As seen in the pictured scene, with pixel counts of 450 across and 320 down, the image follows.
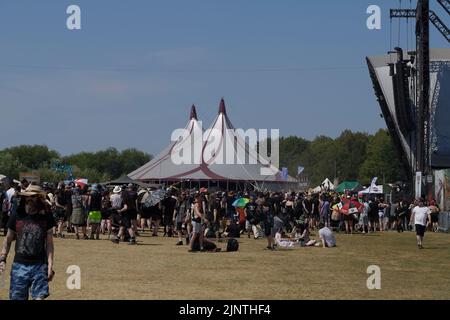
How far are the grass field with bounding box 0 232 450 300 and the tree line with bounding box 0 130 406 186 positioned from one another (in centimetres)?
7940

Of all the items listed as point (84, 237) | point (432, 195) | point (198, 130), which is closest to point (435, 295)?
point (84, 237)

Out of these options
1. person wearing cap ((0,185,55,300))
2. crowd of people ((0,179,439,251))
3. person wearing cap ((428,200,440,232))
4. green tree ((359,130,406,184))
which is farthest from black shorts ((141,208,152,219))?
green tree ((359,130,406,184))

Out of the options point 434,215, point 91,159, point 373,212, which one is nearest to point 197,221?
point 373,212

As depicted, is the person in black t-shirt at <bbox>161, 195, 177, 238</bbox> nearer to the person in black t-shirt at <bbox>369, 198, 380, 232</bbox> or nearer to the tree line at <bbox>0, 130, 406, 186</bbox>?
the person in black t-shirt at <bbox>369, 198, 380, 232</bbox>

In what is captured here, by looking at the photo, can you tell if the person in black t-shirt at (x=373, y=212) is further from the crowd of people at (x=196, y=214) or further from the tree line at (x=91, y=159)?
the tree line at (x=91, y=159)

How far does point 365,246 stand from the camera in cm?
2686

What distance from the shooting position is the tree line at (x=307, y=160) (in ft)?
392

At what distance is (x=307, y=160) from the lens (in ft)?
516

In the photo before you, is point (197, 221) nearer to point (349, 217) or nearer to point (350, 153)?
point (349, 217)

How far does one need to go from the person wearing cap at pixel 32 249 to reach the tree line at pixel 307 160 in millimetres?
93500

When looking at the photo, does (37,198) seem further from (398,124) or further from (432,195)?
(398,124)

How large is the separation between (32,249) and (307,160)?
149 meters

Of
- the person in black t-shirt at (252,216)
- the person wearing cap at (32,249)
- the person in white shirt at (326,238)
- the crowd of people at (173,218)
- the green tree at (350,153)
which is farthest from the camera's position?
the green tree at (350,153)

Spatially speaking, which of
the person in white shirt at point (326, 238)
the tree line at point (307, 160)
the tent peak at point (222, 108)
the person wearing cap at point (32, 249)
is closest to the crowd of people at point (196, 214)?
the person in white shirt at point (326, 238)
